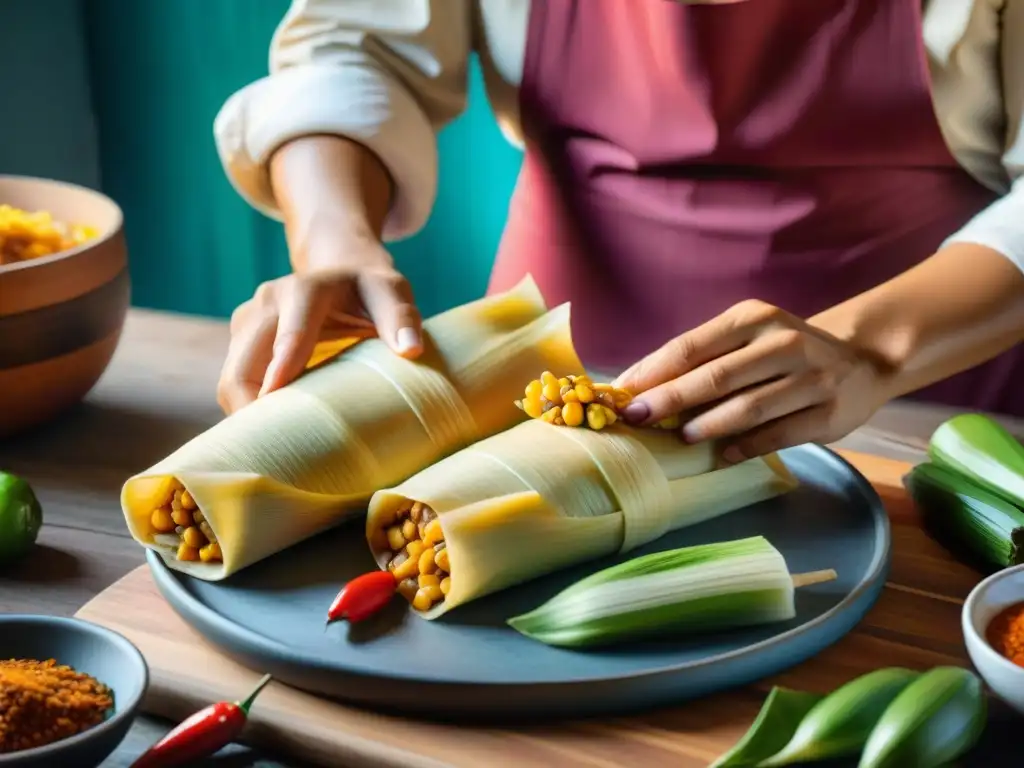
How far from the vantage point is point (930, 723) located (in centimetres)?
102

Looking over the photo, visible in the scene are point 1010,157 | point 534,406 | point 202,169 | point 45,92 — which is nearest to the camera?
point 534,406

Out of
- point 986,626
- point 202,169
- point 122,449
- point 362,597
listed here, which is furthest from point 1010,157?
point 202,169

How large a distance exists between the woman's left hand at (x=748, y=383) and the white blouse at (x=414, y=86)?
1.76 ft

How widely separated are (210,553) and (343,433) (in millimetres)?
190

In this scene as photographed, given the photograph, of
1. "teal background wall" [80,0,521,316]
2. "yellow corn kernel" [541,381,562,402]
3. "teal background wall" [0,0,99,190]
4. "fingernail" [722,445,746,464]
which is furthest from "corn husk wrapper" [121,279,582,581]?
"teal background wall" [0,0,99,190]

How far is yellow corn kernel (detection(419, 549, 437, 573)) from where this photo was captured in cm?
126

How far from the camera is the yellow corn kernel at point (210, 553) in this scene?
1.30 metres

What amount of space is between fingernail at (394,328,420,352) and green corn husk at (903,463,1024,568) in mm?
585

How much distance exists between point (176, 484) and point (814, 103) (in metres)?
1.07

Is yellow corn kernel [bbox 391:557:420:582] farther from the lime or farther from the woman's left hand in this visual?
the lime

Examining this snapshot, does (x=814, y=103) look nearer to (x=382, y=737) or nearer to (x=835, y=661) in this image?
(x=835, y=661)

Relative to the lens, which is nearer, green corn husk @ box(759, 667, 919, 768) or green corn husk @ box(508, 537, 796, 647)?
green corn husk @ box(759, 667, 919, 768)

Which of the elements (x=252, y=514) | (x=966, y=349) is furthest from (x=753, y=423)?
(x=252, y=514)

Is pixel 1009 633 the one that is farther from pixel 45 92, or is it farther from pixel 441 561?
pixel 45 92
